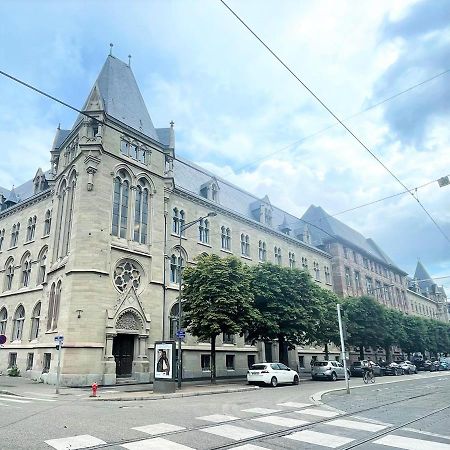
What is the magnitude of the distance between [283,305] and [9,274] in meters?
26.5

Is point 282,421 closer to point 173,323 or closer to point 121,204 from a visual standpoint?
point 173,323

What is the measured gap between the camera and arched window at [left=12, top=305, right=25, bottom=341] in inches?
1357

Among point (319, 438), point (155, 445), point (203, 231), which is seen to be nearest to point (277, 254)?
point (203, 231)

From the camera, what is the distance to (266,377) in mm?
24766

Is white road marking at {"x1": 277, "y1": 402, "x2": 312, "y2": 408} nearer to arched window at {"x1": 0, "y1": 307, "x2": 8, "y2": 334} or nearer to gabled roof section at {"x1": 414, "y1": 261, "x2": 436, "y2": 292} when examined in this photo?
arched window at {"x1": 0, "y1": 307, "x2": 8, "y2": 334}

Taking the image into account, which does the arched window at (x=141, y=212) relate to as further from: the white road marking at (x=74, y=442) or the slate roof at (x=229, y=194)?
the white road marking at (x=74, y=442)

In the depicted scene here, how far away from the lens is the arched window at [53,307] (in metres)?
28.0

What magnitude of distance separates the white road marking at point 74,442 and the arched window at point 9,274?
112 ft

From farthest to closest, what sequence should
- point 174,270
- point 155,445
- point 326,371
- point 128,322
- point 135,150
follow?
point 174,270
point 135,150
point 326,371
point 128,322
point 155,445

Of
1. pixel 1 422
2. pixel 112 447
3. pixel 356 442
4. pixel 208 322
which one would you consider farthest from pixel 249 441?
pixel 208 322

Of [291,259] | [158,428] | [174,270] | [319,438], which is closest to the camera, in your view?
[319,438]

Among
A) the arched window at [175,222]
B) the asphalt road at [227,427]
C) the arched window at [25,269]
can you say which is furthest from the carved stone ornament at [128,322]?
the asphalt road at [227,427]

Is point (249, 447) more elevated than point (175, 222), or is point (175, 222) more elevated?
point (175, 222)

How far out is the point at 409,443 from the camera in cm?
798
